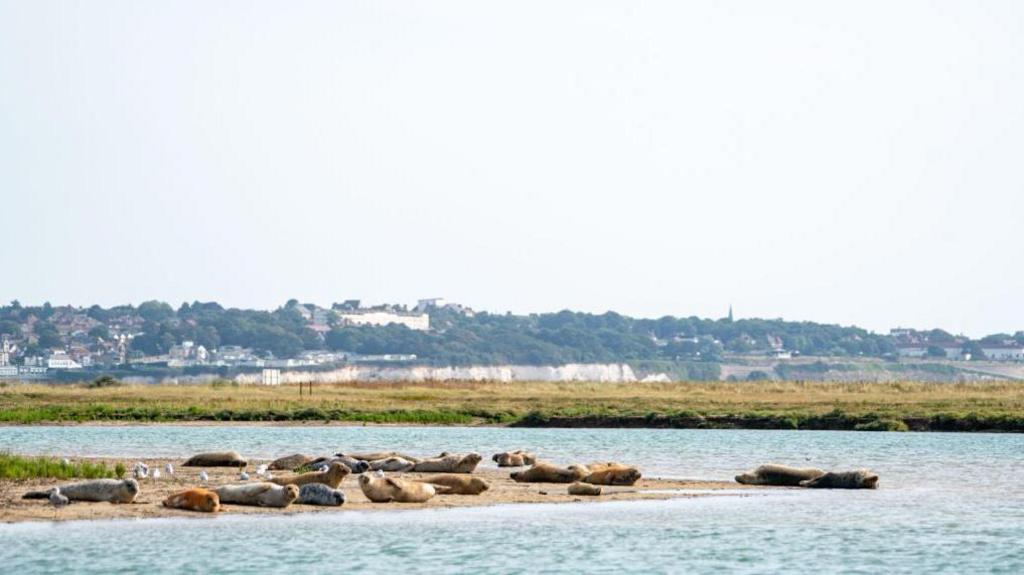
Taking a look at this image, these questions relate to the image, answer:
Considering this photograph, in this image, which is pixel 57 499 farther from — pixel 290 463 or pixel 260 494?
pixel 290 463

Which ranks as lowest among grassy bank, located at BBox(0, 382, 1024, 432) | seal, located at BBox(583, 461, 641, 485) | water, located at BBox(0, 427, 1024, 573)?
water, located at BBox(0, 427, 1024, 573)

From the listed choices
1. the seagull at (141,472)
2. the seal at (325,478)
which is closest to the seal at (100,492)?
the seal at (325,478)

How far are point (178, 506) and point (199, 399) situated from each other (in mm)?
46803

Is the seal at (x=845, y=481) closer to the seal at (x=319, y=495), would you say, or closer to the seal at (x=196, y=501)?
the seal at (x=319, y=495)

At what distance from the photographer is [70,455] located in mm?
39625

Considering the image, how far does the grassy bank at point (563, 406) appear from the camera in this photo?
56.5 m

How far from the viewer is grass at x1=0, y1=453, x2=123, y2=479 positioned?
96.1 ft

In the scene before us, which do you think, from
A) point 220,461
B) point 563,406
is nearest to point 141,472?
point 220,461

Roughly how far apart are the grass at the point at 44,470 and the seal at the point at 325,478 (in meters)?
3.49

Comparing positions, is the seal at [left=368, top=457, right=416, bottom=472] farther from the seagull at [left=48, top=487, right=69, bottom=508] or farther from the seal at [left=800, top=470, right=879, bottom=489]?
the seagull at [left=48, top=487, right=69, bottom=508]

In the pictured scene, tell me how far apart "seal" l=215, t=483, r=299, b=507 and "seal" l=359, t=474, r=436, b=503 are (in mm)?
1233

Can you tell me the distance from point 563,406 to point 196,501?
4076cm

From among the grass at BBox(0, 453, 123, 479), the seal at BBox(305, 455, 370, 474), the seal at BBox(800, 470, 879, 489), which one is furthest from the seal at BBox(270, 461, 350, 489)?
the seal at BBox(800, 470, 879, 489)

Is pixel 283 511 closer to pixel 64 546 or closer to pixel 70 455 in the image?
pixel 64 546
